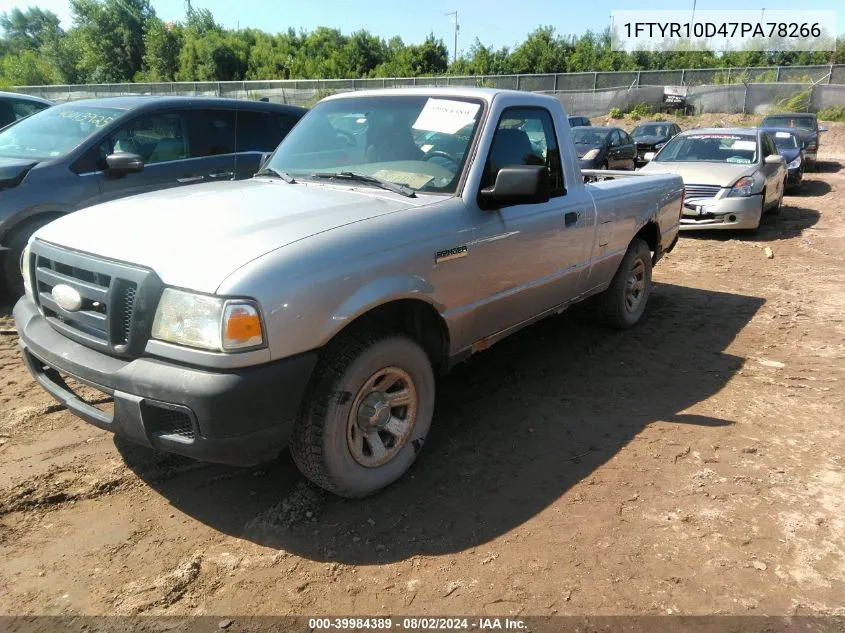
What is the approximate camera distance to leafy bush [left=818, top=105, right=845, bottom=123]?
27.9 metres

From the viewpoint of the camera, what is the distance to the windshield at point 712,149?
1051cm

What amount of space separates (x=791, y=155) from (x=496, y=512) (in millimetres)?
15656

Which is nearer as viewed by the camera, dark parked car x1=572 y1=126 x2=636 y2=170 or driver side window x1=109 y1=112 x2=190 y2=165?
driver side window x1=109 y1=112 x2=190 y2=165

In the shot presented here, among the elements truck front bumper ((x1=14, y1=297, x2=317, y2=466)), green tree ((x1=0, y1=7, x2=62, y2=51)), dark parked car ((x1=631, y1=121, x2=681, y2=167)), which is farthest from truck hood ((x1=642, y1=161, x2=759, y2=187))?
green tree ((x1=0, y1=7, x2=62, y2=51))

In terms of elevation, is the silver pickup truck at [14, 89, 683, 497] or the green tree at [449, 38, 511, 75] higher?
the green tree at [449, 38, 511, 75]

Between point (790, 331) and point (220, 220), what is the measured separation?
525cm

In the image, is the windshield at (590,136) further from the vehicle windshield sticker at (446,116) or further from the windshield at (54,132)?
the vehicle windshield sticker at (446,116)

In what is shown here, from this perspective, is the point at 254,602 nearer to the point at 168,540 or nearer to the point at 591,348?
the point at 168,540

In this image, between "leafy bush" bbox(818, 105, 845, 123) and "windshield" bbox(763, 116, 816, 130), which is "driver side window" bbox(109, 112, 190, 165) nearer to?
"windshield" bbox(763, 116, 816, 130)

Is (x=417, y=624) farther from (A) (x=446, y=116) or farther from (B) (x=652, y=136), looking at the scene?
(B) (x=652, y=136)

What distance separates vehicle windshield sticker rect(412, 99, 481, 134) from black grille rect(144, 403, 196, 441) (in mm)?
2137

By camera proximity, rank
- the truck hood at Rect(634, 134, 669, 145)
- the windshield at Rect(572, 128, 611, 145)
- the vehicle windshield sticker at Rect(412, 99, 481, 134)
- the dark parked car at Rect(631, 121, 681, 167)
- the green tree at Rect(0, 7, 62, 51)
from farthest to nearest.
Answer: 1. the green tree at Rect(0, 7, 62, 51)
2. the truck hood at Rect(634, 134, 669, 145)
3. the dark parked car at Rect(631, 121, 681, 167)
4. the windshield at Rect(572, 128, 611, 145)
5. the vehicle windshield sticker at Rect(412, 99, 481, 134)

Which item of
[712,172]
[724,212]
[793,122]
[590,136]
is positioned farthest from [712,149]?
[793,122]

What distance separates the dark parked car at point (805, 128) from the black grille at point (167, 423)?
20759 mm
